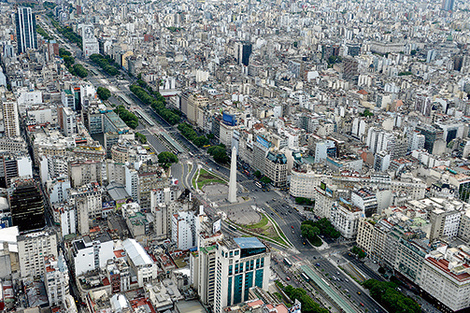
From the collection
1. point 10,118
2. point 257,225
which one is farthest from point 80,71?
point 257,225

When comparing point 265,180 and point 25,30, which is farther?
point 25,30

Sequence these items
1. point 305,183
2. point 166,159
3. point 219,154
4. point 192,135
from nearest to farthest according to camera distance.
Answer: point 305,183 → point 166,159 → point 219,154 → point 192,135

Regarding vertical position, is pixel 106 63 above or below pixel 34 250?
above

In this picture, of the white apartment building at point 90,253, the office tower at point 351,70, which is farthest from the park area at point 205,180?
the office tower at point 351,70

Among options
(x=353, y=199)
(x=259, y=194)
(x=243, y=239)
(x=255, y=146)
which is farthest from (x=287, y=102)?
(x=243, y=239)

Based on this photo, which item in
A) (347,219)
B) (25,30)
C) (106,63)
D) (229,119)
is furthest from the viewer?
(106,63)

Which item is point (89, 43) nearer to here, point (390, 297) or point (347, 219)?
point (347, 219)

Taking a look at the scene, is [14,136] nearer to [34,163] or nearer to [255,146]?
[34,163]

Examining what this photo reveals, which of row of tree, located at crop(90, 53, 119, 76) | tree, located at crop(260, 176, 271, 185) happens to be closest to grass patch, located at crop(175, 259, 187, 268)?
tree, located at crop(260, 176, 271, 185)
